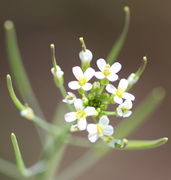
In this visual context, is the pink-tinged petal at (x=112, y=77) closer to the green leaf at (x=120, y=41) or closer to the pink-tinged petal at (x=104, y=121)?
the pink-tinged petal at (x=104, y=121)

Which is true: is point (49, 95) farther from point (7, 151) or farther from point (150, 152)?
point (150, 152)

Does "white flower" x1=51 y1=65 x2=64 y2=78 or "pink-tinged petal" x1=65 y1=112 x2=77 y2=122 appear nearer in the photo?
"pink-tinged petal" x1=65 y1=112 x2=77 y2=122

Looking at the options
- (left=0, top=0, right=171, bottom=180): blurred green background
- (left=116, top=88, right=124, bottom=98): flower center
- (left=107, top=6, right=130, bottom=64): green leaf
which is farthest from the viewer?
(left=0, top=0, right=171, bottom=180): blurred green background

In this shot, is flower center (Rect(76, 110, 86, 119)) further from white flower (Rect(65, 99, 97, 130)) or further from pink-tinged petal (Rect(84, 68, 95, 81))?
pink-tinged petal (Rect(84, 68, 95, 81))

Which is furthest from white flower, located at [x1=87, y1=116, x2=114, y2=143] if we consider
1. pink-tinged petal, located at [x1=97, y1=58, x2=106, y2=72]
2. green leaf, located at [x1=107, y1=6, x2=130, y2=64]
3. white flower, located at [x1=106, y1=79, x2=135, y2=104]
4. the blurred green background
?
the blurred green background

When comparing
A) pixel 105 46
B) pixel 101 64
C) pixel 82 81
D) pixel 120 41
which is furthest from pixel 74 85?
pixel 105 46

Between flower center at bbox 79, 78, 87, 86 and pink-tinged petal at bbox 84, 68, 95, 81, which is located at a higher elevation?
pink-tinged petal at bbox 84, 68, 95, 81
